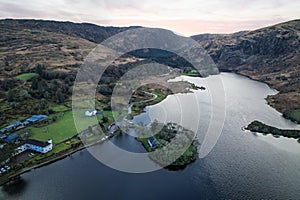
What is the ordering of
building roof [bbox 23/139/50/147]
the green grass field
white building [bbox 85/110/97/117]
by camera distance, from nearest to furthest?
building roof [bbox 23/139/50/147] < the green grass field < white building [bbox 85/110/97/117]

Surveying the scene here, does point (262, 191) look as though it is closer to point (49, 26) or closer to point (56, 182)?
point (56, 182)

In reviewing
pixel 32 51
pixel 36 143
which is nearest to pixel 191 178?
pixel 36 143

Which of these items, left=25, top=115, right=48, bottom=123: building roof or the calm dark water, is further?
left=25, top=115, right=48, bottom=123: building roof

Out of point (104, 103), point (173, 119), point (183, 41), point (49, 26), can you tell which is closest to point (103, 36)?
point (49, 26)

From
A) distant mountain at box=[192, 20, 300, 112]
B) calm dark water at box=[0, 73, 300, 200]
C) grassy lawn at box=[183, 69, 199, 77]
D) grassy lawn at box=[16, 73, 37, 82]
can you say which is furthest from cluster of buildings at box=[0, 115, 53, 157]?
grassy lawn at box=[183, 69, 199, 77]

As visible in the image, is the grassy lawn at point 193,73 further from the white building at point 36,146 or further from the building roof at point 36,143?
the building roof at point 36,143

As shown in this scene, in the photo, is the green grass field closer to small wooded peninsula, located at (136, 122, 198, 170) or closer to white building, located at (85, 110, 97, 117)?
white building, located at (85, 110, 97, 117)
